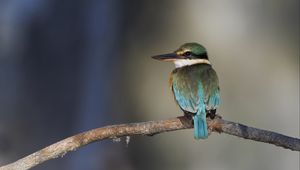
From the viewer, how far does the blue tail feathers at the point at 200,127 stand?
4.03 m

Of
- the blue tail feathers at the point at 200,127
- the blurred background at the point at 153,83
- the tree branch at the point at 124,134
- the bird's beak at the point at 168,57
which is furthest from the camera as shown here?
the blurred background at the point at 153,83

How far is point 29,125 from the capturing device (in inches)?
239

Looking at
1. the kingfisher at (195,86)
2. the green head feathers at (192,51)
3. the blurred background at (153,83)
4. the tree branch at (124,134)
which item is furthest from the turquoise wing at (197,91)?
the blurred background at (153,83)

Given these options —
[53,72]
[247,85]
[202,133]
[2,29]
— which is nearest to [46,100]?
[53,72]

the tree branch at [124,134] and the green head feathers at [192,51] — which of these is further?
the green head feathers at [192,51]

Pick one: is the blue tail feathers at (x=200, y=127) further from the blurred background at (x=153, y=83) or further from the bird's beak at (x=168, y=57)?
the blurred background at (x=153, y=83)

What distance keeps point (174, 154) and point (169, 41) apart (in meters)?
0.80

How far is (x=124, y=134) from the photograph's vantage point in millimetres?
3607

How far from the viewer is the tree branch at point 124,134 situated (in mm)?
3485

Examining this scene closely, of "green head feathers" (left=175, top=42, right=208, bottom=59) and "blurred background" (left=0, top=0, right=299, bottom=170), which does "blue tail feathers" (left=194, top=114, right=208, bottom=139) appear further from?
"blurred background" (left=0, top=0, right=299, bottom=170)

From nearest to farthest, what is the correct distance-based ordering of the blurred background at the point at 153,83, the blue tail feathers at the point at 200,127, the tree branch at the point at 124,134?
1. the tree branch at the point at 124,134
2. the blue tail feathers at the point at 200,127
3. the blurred background at the point at 153,83

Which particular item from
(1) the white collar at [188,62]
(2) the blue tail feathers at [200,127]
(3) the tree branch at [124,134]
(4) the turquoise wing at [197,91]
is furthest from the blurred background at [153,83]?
(3) the tree branch at [124,134]

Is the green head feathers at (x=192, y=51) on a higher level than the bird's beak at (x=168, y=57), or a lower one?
higher

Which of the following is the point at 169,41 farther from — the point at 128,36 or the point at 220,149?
the point at 220,149
